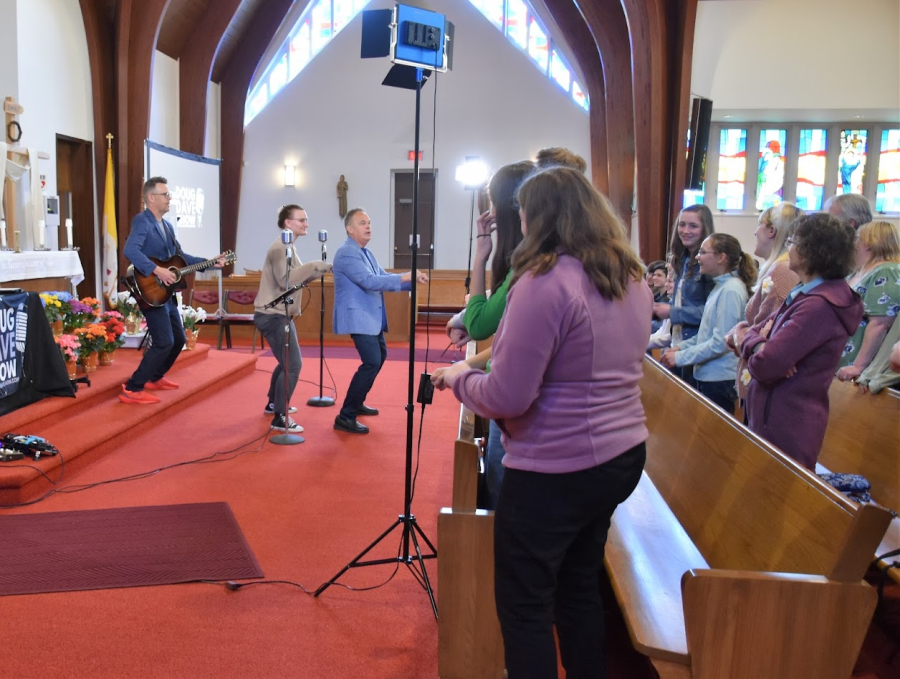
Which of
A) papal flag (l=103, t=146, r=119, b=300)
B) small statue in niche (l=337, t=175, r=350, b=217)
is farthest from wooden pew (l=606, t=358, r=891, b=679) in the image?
small statue in niche (l=337, t=175, r=350, b=217)

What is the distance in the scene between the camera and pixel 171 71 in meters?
12.8

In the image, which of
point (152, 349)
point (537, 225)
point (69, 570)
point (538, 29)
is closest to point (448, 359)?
point (152, 349)

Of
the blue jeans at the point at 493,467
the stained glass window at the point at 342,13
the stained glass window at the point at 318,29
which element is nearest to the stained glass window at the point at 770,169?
the stained glass window at the point at 342,13

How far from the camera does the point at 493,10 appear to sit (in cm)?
1492

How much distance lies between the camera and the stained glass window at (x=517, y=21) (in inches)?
588

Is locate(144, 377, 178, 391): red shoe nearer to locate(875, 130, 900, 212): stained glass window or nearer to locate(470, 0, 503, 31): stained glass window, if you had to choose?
locate(470, 0, 503, 31): stained glass window

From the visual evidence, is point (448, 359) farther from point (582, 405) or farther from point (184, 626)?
point (582, 405)

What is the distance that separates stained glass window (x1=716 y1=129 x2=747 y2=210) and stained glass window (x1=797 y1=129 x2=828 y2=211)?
0.96 meters

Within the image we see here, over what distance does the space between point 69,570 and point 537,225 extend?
2398 millimetres

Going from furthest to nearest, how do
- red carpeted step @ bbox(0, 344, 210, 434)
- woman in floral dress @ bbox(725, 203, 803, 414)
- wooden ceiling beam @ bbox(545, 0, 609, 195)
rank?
wooden ceiling beam @ bbox(545, 0, 609, 195)
red carpeted step @ bbox(0, 344, 210, 434)
woman in floral dress @ bbox(725, 203, 803, 414)

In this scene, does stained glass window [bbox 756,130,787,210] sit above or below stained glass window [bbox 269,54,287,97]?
below

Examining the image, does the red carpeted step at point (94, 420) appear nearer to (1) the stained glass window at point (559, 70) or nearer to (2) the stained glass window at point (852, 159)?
(1) the stained glass window at point (559, 70)

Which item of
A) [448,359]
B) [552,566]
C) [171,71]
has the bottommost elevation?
[448,359]

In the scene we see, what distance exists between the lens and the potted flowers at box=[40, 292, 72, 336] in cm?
542
